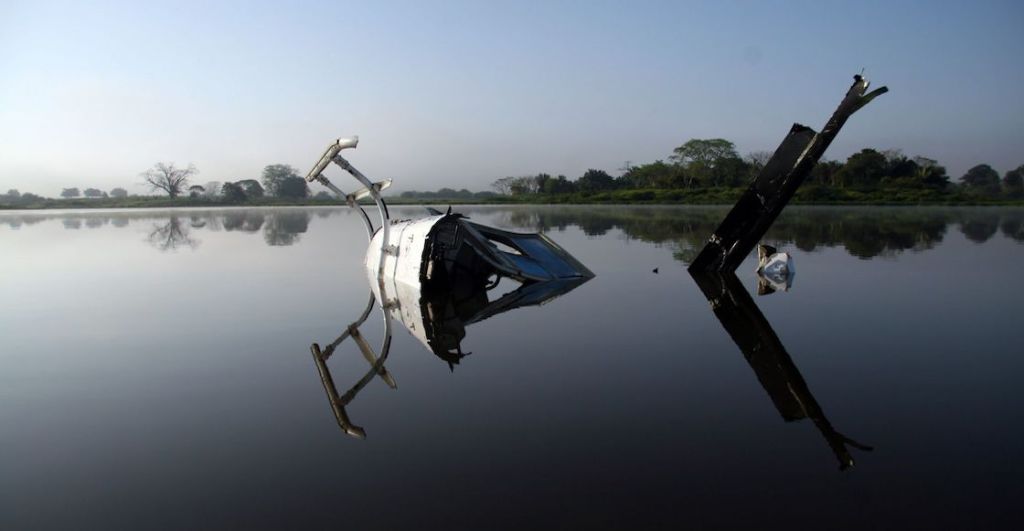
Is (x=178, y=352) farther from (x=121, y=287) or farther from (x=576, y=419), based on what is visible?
(x=121, y=287)

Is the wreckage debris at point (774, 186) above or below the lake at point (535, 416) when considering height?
above

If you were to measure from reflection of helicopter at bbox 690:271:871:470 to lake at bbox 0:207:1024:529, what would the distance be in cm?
4

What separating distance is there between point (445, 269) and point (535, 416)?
9.07 metres

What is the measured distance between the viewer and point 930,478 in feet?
13.5

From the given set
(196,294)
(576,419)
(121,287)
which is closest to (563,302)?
(576,419)

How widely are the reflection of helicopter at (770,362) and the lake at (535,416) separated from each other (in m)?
0.04

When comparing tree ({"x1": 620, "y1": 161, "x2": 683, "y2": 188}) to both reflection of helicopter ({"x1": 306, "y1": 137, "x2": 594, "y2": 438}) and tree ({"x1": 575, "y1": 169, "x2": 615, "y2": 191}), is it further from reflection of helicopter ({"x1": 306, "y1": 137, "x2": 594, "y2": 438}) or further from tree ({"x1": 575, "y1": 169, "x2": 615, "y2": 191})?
reflection of helicopter ({"x1": 306, "y1": 137, "x2": 594, "y2": 438})

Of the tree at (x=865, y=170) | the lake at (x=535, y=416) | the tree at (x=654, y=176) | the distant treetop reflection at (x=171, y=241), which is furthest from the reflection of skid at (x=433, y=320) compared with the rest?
the tree at (x=654, y=176)

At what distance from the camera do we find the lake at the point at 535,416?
3828mm

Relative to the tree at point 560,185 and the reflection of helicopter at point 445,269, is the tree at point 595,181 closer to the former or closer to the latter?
the tree at point 560,185

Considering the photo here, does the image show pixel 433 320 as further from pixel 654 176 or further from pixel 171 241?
pixel 654 176

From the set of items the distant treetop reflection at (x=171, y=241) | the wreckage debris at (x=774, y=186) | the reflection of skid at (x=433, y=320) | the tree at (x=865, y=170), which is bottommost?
the reflection of skid at (x=433, y=320)

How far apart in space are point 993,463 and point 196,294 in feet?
43.3

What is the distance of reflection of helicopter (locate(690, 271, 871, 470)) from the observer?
5031 millimetres
